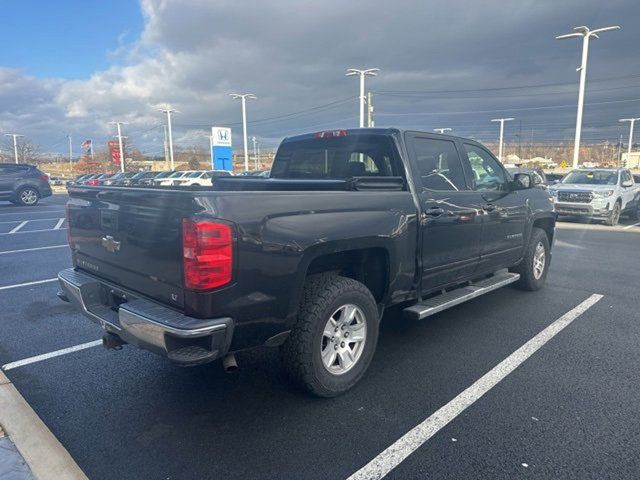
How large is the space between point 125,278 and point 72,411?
38.9 inches

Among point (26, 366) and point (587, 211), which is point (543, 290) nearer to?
point (26, 366)

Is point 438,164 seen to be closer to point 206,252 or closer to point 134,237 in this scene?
point 206,252

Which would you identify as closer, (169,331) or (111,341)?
(169,331)

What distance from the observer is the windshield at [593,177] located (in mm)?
14523

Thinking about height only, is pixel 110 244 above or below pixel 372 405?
above

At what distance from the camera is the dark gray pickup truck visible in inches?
105

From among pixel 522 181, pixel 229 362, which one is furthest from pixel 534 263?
pixel 229 362

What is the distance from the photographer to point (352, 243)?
3.33 m

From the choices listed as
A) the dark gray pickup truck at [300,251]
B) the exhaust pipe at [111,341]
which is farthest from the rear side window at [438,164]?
the exhaust pipe at [111,341]

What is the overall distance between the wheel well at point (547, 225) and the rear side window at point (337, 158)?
9.99ft

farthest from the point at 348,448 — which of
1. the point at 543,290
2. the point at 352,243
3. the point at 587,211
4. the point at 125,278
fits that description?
the point at 587,211

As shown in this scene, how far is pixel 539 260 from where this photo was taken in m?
6.20

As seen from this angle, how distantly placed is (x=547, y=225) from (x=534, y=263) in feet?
2.13

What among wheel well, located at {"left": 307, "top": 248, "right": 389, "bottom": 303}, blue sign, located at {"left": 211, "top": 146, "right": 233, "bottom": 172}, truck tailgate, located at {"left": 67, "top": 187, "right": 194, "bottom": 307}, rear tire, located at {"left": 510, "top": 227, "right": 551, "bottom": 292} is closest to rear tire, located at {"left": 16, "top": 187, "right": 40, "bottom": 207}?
blue sign, located at {"left": 211, "top": 146, "right": 233, "bottom": 172}
